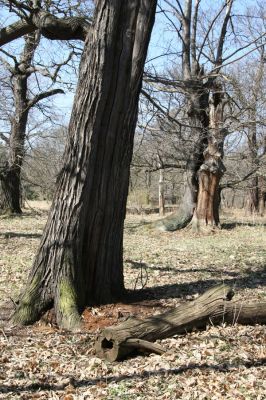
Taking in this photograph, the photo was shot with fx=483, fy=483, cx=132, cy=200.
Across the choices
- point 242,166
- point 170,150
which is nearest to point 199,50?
point 170,150

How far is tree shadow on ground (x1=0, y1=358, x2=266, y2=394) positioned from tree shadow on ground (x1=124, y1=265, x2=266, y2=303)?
191 cm

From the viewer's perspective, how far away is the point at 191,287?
7570 mm

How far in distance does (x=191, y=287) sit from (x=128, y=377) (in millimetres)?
3158

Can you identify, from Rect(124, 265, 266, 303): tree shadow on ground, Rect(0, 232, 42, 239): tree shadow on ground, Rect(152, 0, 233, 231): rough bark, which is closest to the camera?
Rect(124, 265, 266, 303): tree shadow on ground

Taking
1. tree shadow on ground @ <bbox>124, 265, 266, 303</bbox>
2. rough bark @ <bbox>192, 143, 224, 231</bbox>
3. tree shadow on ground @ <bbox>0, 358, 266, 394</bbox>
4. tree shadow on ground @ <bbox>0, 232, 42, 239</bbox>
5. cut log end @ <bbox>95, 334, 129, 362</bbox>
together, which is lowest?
A: tree shadow on ground @ <bbox>0, 358, 266, 394</bbox>

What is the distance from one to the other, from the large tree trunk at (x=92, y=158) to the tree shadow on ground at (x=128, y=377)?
124cm

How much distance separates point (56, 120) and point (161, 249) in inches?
392

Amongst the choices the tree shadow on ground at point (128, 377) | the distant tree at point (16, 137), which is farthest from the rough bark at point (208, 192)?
the tree shadow on ground at point (128, 377)

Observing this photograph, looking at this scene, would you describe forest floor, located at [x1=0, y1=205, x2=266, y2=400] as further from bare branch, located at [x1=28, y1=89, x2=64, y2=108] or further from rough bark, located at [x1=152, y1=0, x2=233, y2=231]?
bare branch, located at [x1=28, y1=89, x2=64, y2=108]

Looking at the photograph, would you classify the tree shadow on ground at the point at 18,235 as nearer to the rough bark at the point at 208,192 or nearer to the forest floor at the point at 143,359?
the forest floor at the point at 143,359

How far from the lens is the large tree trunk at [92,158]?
19.1ft

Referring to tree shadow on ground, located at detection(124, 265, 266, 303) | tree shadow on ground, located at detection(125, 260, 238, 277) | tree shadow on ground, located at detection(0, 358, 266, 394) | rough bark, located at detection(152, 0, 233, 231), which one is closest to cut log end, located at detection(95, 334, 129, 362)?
tree shadow on ground, located at detection(0, 358, 266, 394)

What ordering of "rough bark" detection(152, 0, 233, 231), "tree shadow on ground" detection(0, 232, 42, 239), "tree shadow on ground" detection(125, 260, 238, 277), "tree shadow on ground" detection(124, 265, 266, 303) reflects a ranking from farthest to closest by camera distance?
1. "rough bark" detection(152, 0, 233, 231)
2. "tree shadow on ground" detection(0, 232, 42, 239)
3. "tree shadow on ground" detection(125, 260, 238, 277)
4. "tree shadow on ground" detection(124, 265, 266, 303)

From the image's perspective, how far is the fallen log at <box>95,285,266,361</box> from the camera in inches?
193
